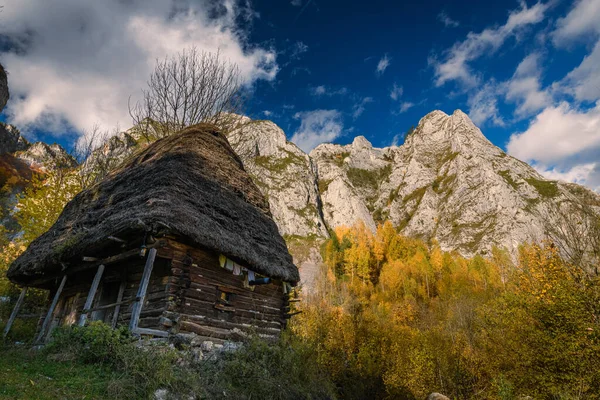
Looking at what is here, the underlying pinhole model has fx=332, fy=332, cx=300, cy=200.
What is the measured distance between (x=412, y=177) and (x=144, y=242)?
11241cm

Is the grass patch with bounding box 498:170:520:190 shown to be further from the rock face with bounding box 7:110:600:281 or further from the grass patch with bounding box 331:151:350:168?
the grass patch with bounding box 331:151:350:168

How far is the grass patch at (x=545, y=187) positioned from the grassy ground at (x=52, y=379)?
311 ft

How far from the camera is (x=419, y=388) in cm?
2469

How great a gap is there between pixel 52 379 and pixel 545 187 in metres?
101

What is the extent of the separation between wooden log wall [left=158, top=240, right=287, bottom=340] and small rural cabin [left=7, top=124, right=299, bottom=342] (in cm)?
3

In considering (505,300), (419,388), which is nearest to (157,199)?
(505,300)

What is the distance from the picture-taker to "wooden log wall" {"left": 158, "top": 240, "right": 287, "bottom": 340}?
9.54 metres

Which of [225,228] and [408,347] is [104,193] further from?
[408,347]

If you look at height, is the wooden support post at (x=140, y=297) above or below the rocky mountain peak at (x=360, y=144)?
below

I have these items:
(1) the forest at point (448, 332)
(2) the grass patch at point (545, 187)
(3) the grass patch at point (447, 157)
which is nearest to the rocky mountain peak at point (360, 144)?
(3) the grass patch at point (447, 157)

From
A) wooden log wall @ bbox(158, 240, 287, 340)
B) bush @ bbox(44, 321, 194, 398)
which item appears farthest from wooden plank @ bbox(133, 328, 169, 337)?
wooden log wall @ bbox(158, 240, 287, 340)

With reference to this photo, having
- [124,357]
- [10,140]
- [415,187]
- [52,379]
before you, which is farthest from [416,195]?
[52,379]

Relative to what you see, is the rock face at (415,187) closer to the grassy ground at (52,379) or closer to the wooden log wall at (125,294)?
the wooden log wall at (125,294)

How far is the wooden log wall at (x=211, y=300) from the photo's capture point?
9.54 m
